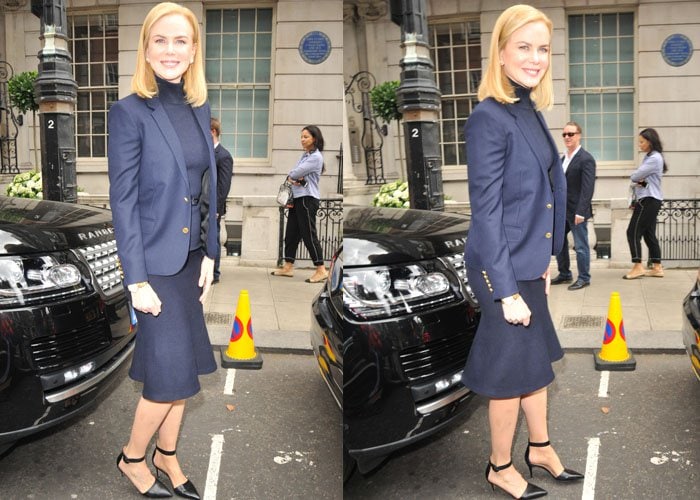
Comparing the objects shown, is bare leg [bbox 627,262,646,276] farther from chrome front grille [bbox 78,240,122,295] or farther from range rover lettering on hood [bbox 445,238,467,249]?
chrome front grille [bbox 78,240,122,295]

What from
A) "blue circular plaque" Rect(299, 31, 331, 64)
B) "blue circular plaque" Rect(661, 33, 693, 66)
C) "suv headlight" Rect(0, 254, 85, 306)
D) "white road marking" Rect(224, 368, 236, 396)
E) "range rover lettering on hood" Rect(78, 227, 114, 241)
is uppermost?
"blue circular plaque" Rect(299, 31, 331, 64)

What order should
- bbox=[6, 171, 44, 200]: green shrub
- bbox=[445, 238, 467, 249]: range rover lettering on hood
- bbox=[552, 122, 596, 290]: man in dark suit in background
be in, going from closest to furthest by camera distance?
→ bbox=[445, 238, 467, 249]: range rover lettering on hood, bbox=[552, 122, 596, 290]: man in dark suit in background, bbox=[6, 171, 44, 200]: green shrub

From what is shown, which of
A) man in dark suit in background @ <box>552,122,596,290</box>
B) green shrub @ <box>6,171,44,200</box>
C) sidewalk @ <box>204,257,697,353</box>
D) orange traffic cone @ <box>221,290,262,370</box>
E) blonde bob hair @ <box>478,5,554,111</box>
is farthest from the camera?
orange traffic cone @ <box>221,290,262,370</box>

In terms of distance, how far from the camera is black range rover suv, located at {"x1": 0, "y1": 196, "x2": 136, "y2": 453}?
7.82 ft

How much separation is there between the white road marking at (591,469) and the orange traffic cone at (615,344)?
0.68 m

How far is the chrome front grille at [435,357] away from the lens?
2.41m

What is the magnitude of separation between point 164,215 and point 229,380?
1432mm

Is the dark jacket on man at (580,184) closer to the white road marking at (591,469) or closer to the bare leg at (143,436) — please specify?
the white road marking at (591,469)

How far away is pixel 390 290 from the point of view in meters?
2.40

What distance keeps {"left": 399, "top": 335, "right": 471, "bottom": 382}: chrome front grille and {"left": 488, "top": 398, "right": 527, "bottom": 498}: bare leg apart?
22 centimetres

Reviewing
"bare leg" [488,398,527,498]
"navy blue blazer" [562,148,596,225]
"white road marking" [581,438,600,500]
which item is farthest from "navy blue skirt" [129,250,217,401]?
"navy blue blazer" [562,148,596,225]

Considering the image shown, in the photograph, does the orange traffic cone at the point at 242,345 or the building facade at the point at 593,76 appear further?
the orange traffic cone at the point at 242,345

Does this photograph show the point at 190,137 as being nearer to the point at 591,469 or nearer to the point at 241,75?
the point at 241,75

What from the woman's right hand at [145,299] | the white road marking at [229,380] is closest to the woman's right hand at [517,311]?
the woman's right hand at [145,299]
